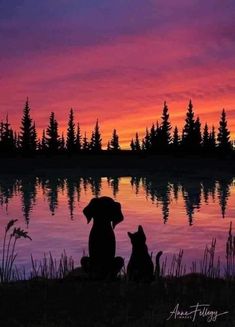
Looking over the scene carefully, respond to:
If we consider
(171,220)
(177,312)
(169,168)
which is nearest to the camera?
(177,312)

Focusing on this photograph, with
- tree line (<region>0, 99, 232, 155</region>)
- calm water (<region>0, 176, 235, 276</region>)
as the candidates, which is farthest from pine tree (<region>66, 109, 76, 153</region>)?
calm water (<region>0, 176, 235, 276</region>)

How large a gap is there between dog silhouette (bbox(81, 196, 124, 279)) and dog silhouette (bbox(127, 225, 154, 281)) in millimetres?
264

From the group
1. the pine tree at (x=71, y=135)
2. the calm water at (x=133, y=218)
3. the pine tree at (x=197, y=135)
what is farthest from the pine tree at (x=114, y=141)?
the calm water at (x=133, y=218)

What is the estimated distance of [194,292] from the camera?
30.6 ft

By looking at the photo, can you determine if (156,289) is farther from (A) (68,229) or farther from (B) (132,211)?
(B) (132,211)

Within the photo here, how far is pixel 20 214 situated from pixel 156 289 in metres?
19.7

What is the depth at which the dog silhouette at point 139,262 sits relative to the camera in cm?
995

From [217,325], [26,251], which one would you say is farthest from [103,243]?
[26,251]

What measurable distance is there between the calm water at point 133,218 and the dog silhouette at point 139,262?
166 inches

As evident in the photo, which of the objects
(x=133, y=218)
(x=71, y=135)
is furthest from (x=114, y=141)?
(x=133, y=218)

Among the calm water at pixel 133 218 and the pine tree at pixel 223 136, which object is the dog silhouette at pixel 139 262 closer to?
the calm water at pixel 133 218
